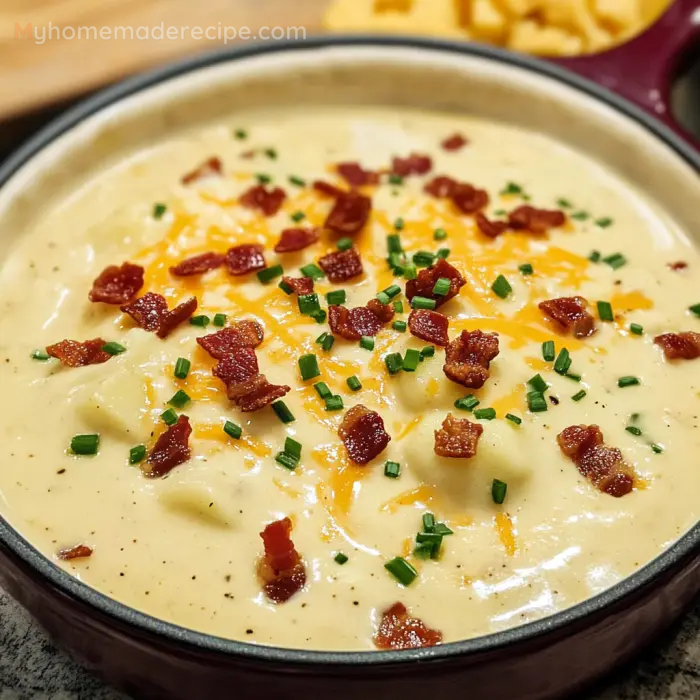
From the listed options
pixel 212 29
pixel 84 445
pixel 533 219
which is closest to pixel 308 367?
pixel 84 445

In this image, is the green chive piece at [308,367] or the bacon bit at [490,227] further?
the bacon bit at [490,227]

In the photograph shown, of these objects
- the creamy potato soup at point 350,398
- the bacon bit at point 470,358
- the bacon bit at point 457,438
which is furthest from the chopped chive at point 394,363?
the bacon bit at point 457,438

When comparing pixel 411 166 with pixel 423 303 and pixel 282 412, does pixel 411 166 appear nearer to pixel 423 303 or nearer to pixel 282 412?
pixel 423 303

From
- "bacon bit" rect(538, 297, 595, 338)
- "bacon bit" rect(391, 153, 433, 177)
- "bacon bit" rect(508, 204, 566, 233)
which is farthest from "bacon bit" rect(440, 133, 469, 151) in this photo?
"bacon bit" rect(538, 297, 595, 338)

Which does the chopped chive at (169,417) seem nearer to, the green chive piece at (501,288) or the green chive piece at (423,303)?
the green chive piece at (423,303)

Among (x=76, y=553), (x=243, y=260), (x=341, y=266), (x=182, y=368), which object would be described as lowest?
(x=76, y=553)
